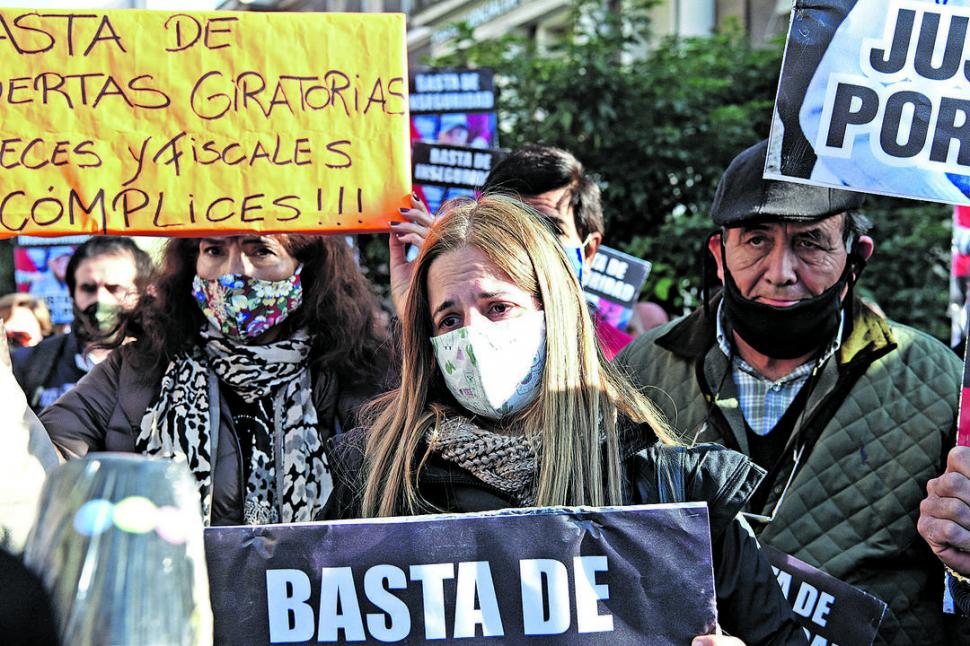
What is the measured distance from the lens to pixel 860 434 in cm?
323

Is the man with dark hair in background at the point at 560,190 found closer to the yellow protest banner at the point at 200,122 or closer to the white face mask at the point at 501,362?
the yellow protest banner at the point at 200,122

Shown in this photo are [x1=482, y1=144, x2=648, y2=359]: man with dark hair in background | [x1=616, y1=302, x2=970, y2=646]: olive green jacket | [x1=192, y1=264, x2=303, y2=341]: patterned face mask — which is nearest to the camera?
[x1=616, y1=302, x2=970, y2=646]: olive green jacket

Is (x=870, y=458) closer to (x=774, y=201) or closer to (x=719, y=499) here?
(x=774, y=201)

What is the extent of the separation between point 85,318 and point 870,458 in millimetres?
3513

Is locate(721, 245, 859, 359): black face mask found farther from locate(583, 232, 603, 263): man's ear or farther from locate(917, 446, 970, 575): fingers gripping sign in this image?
locate(583, 232, 603, 263): man's ear

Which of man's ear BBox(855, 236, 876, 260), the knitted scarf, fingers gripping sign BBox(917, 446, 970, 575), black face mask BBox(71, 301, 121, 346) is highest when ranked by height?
man's ear BBox(855, 236, 876, 260)

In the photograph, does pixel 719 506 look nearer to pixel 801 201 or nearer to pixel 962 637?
pixel 962 637

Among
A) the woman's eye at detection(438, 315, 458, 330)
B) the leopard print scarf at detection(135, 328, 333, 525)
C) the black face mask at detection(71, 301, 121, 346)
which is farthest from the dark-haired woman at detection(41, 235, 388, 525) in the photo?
the black face mask at detection(71, 301, 121, 346)

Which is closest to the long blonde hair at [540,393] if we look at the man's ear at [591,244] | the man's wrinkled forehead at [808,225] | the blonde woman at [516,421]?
the blonde woman at [516,421]

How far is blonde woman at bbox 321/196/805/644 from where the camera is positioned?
2.34 m

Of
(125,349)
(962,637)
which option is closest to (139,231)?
(125,349)

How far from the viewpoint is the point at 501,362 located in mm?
2570

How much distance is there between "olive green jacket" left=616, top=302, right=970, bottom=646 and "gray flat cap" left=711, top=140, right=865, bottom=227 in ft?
1.03

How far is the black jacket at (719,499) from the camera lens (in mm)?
2299
